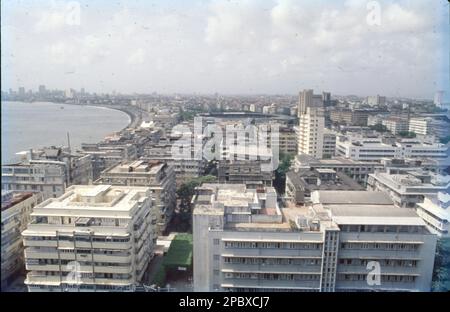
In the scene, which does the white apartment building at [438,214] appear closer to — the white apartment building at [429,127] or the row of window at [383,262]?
the row of window at [383,262]

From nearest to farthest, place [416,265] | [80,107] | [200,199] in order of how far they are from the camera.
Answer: [416,265] < [200,199] < [80,107]

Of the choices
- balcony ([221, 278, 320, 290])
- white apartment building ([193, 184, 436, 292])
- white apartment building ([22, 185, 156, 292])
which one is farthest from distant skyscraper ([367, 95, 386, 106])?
white apartment building ([22, 185, 156, 292])

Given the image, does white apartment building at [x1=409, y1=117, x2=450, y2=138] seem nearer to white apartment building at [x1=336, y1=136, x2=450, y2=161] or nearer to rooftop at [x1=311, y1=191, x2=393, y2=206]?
white apartment building at [x1=336, y1=136, x2=450, y2=161]

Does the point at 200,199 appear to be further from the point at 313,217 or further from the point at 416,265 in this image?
the point at 416,265

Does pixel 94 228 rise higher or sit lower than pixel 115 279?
higher

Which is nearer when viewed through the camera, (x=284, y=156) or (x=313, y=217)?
(x=313, y=217)

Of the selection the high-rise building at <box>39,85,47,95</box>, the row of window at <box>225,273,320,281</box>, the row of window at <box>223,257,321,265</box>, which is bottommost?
the row of window at <box>225,273,320,281</box>
